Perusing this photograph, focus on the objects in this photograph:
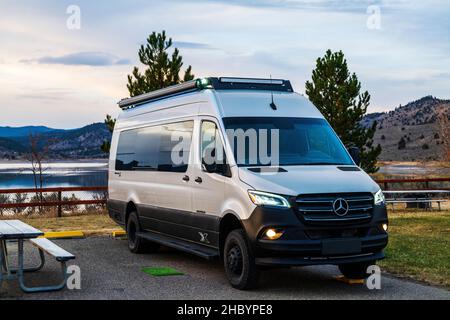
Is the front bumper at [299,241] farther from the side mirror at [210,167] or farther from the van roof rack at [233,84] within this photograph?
the van roof rack at [233,84]

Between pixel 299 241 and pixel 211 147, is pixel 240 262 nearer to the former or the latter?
pixel 299 241

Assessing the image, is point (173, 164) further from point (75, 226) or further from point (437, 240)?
point (75, 226)

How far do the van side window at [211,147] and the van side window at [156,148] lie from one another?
1.61 ft

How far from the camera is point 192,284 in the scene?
383 inches

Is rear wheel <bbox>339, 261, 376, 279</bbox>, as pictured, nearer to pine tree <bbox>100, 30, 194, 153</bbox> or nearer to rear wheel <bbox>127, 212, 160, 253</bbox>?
rear wheel <bbox>127, 212, 160, 253</bbox>

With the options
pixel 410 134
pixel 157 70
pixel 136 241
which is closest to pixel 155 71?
pixel 157 70

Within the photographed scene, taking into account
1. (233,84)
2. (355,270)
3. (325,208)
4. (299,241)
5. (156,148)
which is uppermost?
(233,84)

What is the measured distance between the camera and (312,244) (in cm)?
873

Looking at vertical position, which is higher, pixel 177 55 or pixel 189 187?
pixel 177 55

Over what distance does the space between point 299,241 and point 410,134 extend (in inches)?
4005

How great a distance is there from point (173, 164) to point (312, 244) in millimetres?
3424

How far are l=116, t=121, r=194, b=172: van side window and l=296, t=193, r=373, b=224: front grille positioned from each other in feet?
8.76

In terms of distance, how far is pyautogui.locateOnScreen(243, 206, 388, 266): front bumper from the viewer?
870 centimetres
